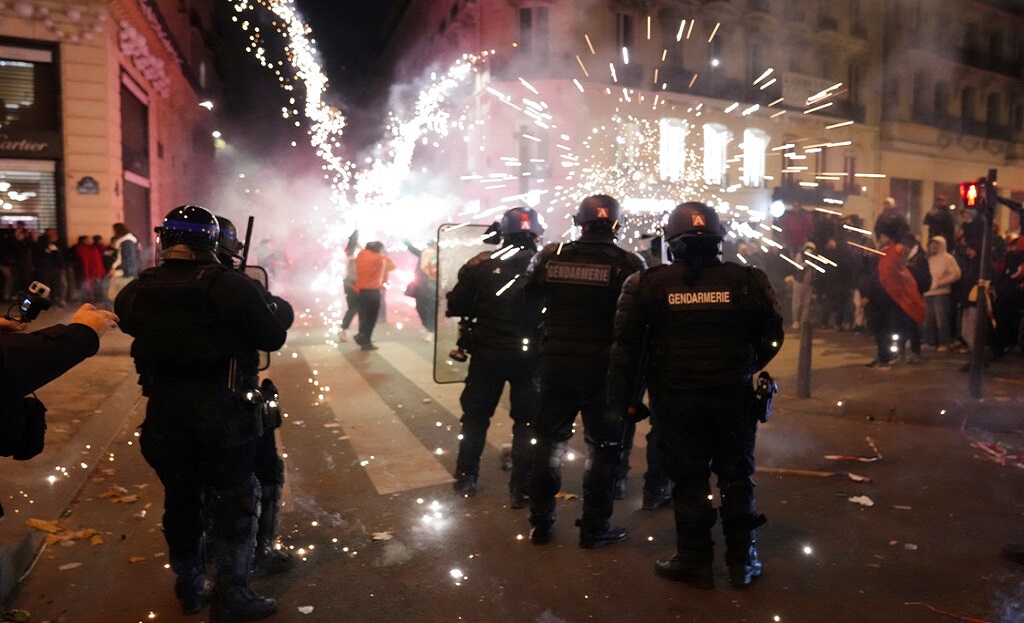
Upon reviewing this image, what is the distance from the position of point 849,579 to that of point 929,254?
818 centimetres

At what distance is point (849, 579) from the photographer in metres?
3.85

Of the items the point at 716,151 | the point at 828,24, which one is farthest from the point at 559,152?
the point at 828,24

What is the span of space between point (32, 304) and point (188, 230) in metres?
0.87

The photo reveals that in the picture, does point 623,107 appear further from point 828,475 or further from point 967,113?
point 828,475

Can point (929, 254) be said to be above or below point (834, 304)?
above

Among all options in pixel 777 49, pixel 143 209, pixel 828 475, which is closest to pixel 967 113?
pixel 777 49

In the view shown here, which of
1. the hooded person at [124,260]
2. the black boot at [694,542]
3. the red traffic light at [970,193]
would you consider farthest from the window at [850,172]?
the black boot at [694,542]

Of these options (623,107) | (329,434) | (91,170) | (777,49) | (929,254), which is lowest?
(329,434)

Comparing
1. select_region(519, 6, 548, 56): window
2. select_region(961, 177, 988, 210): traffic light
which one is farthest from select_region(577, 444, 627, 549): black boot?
select_region(519, 6, 548, 56): window

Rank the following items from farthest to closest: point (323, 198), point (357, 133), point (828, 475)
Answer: point (357, 133) < point (323, 198) < point (828, 475)

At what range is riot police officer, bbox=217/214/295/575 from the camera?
382 centimetres

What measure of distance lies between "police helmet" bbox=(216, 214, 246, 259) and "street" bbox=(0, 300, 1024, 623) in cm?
163

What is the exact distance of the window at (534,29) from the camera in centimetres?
2748

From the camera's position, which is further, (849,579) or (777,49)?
(777,49)
